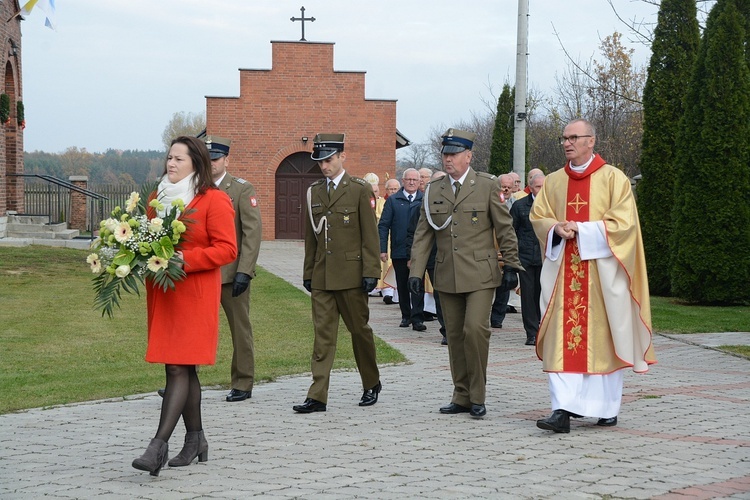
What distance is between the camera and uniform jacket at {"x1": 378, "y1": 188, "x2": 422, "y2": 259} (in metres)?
14.0

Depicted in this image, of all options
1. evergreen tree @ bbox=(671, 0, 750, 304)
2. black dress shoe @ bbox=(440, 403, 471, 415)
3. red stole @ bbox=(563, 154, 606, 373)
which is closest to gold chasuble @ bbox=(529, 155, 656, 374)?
red stole @ bbox=(563, 154, 606, 373)

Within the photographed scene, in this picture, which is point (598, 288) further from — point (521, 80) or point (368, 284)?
point (521, 80)

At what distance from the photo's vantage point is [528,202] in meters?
12.5

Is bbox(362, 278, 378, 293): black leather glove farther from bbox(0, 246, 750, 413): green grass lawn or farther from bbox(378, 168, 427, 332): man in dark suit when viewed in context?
bbox(378, 168, 427, 332): man in dark suit

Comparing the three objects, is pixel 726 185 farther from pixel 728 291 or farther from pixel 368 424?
pixel 368 424

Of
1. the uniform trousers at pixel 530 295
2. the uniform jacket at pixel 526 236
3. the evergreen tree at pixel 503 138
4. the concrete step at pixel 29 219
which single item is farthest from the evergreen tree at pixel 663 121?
the evergreen tree at pixel 503 138

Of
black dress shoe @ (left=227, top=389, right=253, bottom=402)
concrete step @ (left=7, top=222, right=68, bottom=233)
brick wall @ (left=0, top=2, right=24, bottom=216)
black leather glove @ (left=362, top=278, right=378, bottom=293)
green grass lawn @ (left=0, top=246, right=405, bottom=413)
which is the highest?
brick wall @ (left=0, top=2, right=24, bottom=216)

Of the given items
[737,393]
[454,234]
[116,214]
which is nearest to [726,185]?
[737,393]

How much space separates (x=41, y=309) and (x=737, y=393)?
10.3 meters

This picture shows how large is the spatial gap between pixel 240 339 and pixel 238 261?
0.70m

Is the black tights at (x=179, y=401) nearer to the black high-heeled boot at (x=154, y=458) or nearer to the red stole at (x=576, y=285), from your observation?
the black high-heeled boot at (x=154, y=458)

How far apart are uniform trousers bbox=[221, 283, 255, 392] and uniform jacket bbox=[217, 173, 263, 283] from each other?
0.56ft

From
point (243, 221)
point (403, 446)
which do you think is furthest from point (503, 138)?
point (403, 446)

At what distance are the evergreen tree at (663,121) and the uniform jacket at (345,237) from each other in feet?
39.4
